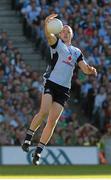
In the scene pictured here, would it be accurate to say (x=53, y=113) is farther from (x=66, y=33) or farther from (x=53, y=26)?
(x=53, y=26)

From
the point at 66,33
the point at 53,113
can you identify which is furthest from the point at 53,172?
the point at 66,33

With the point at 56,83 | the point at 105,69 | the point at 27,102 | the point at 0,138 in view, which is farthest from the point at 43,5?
the point at 56,83

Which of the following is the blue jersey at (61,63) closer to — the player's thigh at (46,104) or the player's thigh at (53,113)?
the player's thigh at (46,104)

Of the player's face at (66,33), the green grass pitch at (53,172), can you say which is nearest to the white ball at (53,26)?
the player's face at (66,33)

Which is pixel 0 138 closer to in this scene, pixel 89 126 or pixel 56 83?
pixel 89 126

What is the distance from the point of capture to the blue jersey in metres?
16.8

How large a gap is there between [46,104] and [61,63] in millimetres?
868

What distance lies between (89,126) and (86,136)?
466 millimetres

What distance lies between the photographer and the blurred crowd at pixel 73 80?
82.5ft

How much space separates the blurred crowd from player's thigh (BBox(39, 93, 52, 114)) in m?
7.48

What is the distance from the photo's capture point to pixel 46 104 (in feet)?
54.6

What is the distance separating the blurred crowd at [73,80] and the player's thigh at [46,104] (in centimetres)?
748

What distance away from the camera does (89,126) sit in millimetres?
26047

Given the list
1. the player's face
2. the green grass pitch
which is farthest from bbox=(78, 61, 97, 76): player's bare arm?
the green grass pitch
